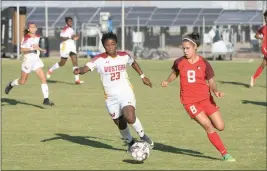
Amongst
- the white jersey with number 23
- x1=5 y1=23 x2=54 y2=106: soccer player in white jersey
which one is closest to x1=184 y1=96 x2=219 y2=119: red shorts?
the white jersey with number 23

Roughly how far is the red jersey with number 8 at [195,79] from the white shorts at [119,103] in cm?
85

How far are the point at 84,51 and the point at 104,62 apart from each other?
36074 mm

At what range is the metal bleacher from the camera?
56.8 meters

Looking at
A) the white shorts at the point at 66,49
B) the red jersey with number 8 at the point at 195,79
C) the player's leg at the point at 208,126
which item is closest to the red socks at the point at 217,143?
Result: the player's leg at the point at 208,126

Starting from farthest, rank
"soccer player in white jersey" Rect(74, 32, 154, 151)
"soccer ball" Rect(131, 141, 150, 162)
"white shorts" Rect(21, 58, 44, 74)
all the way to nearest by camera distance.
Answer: "white shorts" Rect(21, 58, 44, 74), "soccer player in white jersey" Rect(74, 32, 154, 151), "soccer ball" Rect(131, 141, 150, 162)

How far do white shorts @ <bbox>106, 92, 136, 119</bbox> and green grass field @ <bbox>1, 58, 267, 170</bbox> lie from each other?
2.16ft

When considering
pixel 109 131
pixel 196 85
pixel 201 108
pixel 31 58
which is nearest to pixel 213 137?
pixel 201 108

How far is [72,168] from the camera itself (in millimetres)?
11547

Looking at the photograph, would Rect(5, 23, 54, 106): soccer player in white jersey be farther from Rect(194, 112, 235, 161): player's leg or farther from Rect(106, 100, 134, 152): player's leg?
Rect(194, 112, 235, 161): player's leg

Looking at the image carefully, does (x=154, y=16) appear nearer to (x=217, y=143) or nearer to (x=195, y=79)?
(x=195, y=79)

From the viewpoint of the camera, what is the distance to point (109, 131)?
15953mm

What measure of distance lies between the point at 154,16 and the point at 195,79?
4598 cm

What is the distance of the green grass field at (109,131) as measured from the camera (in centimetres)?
1222

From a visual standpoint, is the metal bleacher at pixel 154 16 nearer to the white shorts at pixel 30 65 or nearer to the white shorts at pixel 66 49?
the white shorts at pixel 66 49
